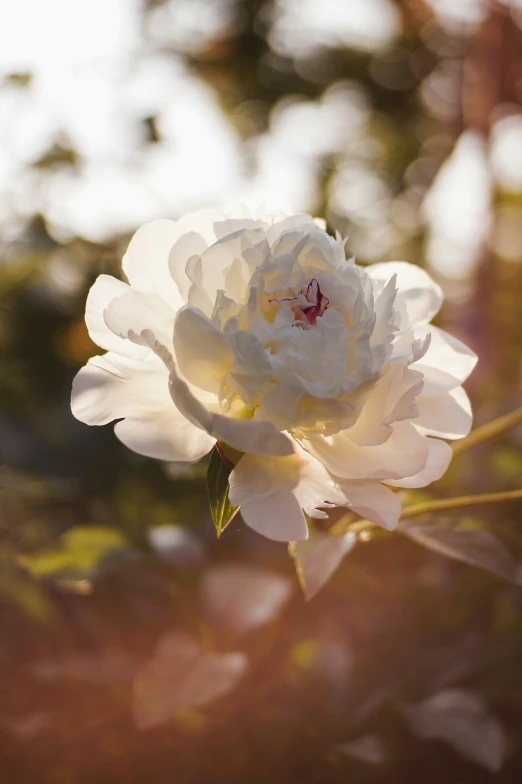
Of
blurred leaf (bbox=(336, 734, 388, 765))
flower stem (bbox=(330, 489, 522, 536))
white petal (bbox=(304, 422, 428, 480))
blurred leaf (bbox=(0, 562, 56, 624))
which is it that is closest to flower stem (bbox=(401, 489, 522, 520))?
flower stem (bbox=(330, 489, 522, 536))

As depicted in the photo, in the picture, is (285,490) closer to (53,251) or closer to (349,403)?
(349,403)

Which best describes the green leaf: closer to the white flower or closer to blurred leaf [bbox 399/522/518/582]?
the white flower

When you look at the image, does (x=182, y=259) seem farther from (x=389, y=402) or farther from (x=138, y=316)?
(x=389, y=402)

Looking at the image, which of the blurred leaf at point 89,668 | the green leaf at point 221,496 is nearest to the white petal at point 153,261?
the green leaf at point 221,496

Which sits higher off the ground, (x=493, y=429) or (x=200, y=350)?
(x=200, y=350)

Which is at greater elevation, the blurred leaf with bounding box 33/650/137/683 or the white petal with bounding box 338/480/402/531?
the white petal with bounding box 338/480/402/531

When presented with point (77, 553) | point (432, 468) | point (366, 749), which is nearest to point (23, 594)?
point (77, 553)
